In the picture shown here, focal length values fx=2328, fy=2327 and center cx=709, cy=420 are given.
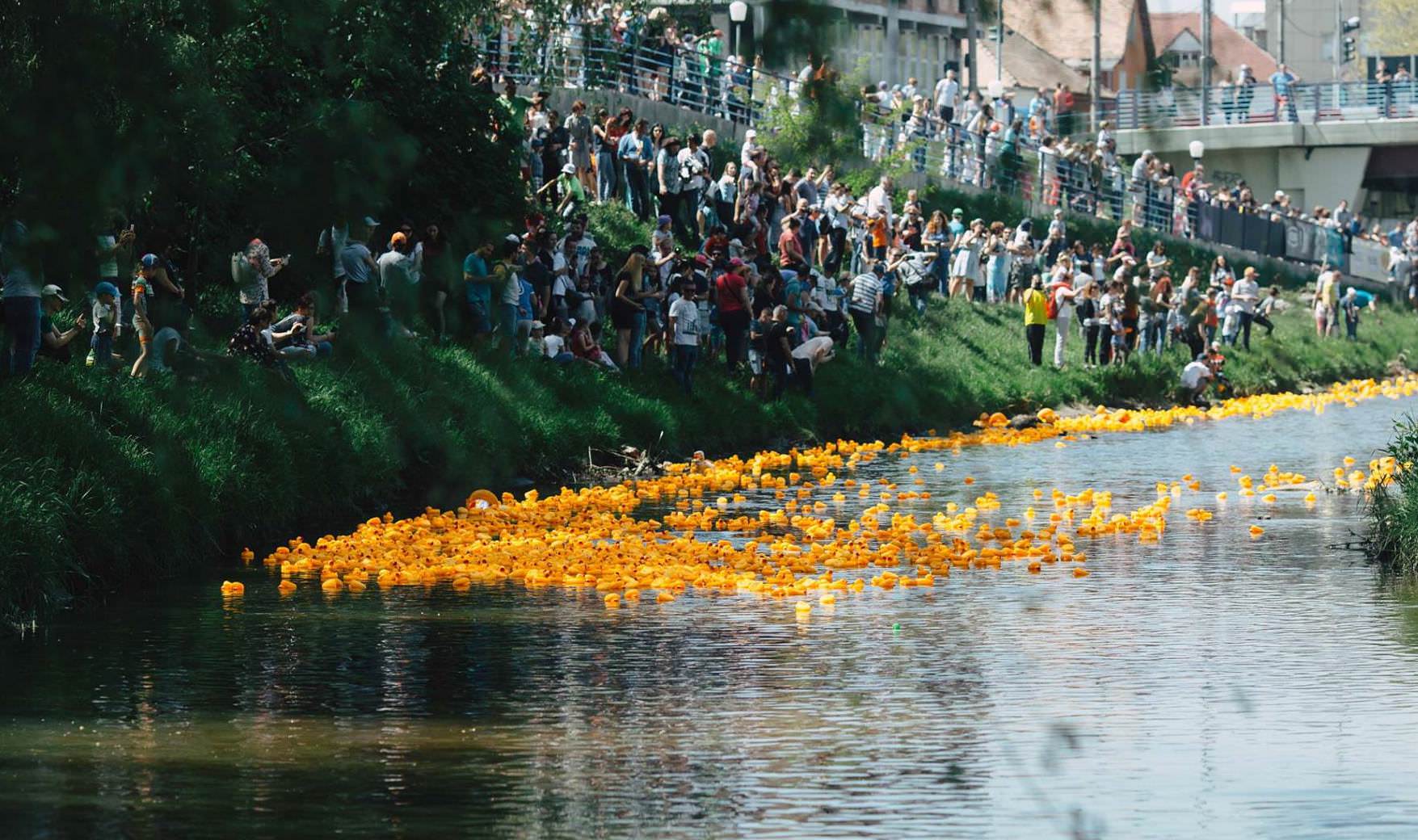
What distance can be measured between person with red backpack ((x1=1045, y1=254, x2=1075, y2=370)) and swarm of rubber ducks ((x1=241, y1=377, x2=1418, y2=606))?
490 inches

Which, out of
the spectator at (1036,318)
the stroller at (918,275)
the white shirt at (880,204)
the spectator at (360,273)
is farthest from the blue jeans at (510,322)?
the spectator at (360,273)

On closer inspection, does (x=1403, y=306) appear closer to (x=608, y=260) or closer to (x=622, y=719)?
(x=608, y=260)

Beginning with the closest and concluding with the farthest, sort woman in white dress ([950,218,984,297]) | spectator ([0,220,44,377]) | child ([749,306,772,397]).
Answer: spectator ([0,220,44,377])
child ([749,306,772,397])
woman in white dress ([950,218,984,297])

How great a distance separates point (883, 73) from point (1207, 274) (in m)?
53.9

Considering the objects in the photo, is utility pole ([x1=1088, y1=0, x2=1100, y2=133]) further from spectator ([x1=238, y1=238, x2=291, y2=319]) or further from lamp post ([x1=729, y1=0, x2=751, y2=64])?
spectator ([x1=238, y1=238, x2=291, y2=319])

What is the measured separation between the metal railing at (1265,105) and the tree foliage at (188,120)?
2634 mm

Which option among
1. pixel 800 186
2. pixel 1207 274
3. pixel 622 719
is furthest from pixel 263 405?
pixel 1207 274

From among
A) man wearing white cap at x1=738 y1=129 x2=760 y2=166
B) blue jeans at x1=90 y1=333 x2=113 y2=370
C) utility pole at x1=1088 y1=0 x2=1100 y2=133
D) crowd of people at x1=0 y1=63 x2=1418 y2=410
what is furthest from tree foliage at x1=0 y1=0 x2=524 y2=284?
man wearing white cap at x1=738 y1=129 x2=760 y2=166

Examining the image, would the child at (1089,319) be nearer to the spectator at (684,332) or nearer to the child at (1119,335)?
the child at (1119,335)

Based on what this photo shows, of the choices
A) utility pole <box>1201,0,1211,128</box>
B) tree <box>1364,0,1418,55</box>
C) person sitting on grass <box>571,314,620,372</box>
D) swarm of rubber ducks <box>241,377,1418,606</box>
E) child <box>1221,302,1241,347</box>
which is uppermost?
tree <box>1364,0,1418,55</box>

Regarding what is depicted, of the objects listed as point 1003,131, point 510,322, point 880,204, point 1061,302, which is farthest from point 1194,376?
point 510,322

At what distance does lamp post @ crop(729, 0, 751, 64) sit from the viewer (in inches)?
230

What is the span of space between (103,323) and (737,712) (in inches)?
452

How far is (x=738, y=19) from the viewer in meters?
5.93
